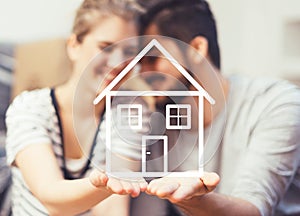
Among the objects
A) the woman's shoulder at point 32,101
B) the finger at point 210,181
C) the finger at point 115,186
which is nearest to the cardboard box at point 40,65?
the woman's shoulder at point 32,101

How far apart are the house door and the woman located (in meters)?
0.09

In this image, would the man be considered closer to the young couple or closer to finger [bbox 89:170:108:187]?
the young couple

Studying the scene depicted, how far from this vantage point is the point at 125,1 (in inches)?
42.3

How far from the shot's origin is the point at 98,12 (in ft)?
3.48

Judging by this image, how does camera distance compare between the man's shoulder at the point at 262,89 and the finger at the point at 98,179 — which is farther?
the man's shoulder at the point at 262,89

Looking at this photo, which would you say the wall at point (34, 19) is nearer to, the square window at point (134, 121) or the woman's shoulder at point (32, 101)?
the woman's shoulder at point (32, 101)

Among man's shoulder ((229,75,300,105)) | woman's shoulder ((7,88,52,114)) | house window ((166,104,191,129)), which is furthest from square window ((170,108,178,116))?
woman's shoulder ((7,88,52,114))

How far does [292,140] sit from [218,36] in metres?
0.26

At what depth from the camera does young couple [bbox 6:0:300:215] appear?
3.48 feet

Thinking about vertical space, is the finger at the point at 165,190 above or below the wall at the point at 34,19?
below

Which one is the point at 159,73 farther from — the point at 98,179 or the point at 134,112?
the point at 98,179

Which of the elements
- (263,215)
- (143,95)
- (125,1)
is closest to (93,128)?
(143,95)

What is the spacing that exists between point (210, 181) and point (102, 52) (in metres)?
0.33

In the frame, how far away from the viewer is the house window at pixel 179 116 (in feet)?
3.50
